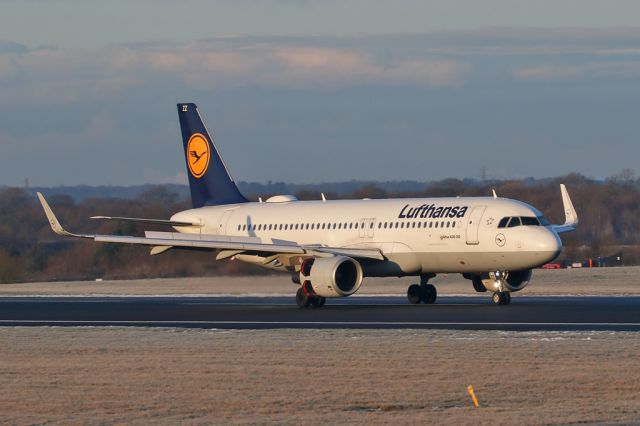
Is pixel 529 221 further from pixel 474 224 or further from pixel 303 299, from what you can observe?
pixel 303 299

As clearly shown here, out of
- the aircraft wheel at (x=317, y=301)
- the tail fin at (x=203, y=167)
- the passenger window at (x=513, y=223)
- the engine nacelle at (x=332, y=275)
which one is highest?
the tail fin at (x=203, y=167)

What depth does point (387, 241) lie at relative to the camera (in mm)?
45094

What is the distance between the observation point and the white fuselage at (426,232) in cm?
4228

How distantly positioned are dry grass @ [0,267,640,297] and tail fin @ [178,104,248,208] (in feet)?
12.2

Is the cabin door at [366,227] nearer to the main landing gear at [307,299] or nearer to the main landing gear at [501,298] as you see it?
the main landing gear at [307,299]

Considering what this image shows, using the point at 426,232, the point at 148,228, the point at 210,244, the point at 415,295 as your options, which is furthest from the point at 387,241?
the point at 148,228

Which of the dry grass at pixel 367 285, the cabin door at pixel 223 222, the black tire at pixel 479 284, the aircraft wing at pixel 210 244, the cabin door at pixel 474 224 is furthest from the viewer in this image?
the dry grass at pixel 367 285

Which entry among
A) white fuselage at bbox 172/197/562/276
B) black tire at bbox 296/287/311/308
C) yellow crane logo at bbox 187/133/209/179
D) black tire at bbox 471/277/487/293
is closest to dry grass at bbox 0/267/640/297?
white fuselage at bbox 172/197/562/276

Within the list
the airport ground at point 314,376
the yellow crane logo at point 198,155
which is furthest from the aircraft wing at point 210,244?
the airport ground at point 314,376

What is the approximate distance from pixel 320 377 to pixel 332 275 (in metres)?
19.8

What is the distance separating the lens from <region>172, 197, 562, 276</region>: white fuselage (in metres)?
42.3

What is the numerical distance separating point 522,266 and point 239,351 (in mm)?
17542

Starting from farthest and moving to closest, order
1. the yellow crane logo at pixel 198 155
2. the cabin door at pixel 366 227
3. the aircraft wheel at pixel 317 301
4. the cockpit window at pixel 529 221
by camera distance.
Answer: the yellow crane logo at pixel 198 155
the cabin door at pixel 366 227
the aircraft wheel at pixel 317 301
the cockpit window at pixel 529 221

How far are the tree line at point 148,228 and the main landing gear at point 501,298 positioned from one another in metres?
14.8
